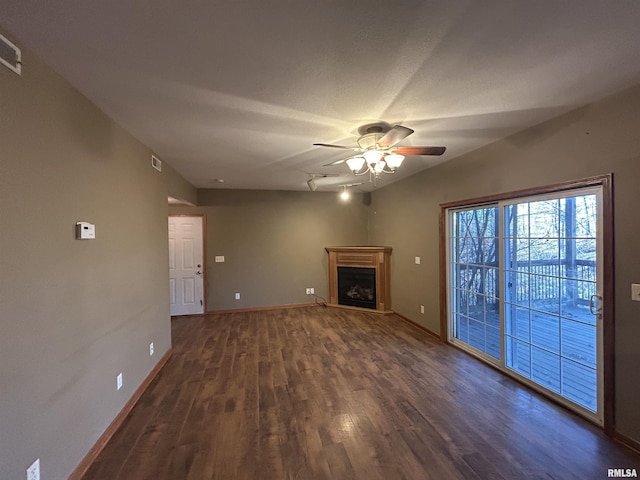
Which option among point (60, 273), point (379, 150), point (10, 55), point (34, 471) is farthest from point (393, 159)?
point (34, 471)

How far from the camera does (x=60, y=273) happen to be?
5.32 feet

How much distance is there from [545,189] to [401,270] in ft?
9.05

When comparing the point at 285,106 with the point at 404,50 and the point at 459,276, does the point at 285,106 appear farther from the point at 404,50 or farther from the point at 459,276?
the point at 459,276

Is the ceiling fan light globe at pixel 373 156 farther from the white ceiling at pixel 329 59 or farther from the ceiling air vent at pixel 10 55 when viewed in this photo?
the ceiling air vent at pixel 10 55

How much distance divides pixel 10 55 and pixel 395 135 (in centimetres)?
216

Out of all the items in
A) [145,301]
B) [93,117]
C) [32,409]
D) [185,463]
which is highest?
[93,117]

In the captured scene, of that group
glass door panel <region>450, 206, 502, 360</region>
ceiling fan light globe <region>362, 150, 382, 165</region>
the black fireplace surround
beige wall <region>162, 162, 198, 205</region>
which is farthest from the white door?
glass door panel <region>450, 206, 502, 360</region>

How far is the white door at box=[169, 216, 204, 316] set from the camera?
5.32 m

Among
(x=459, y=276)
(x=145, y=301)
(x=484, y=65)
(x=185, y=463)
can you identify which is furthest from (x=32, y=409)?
(x=459, y=276)

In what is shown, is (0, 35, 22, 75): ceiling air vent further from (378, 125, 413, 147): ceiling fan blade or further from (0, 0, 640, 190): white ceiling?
(378, 125, 413, 147): ceiling fan blade

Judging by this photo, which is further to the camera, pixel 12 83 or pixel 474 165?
pixel 474 165

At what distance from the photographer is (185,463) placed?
1.84 metres

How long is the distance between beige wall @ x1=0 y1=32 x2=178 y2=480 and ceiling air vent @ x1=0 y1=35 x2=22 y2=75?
1.3 inches

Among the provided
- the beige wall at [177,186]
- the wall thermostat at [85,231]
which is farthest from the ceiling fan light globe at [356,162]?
the beige wall at [177,186]
